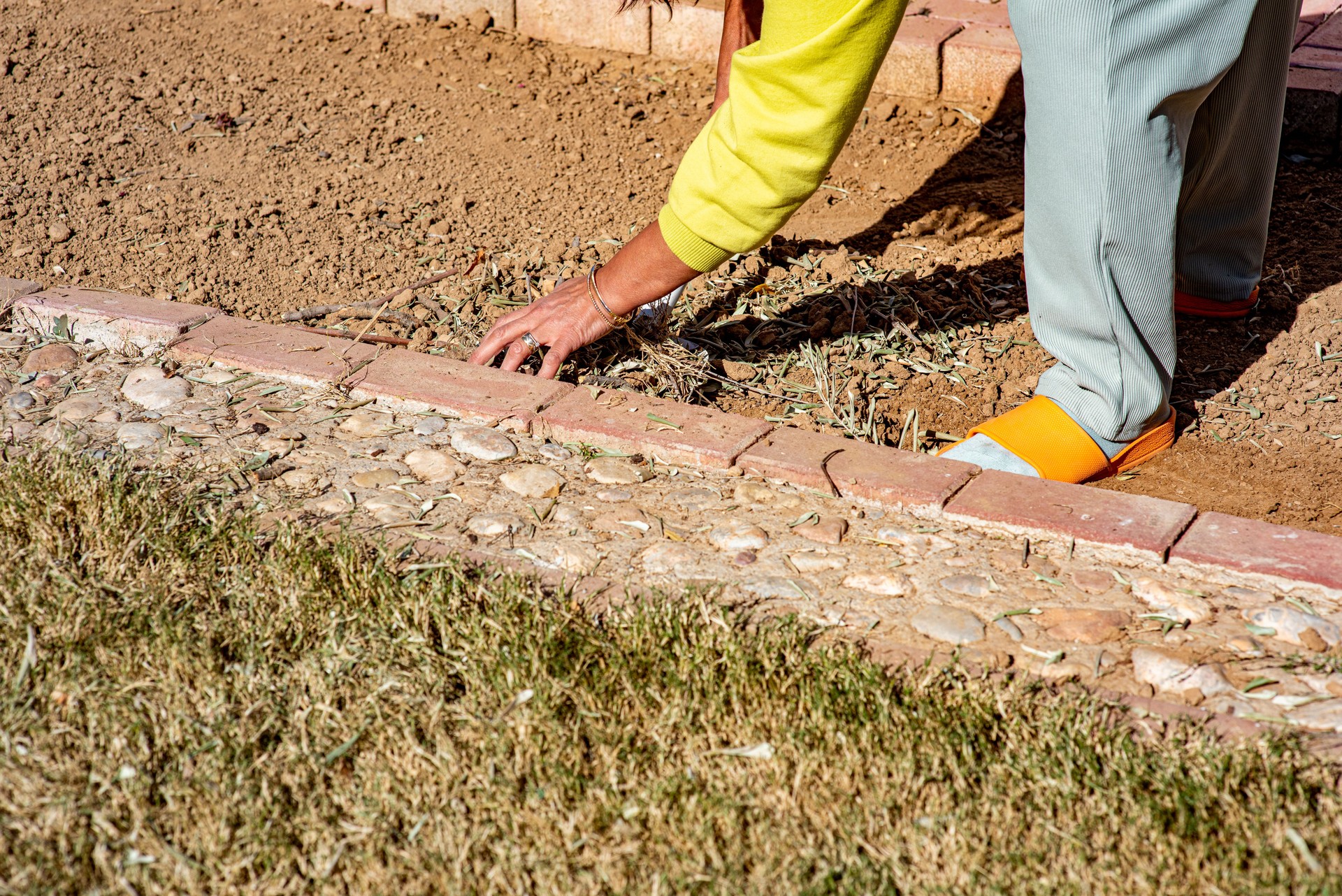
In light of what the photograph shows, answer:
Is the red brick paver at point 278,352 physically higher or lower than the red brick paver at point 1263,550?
lower

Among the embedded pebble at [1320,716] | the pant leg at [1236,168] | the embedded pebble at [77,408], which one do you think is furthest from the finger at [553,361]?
the embedded pebble at [1320,716]

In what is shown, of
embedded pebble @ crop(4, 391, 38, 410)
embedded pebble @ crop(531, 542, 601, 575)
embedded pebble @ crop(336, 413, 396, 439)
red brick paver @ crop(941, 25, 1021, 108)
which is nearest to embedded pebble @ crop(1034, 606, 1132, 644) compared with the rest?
embedded pebble @ crop(531, 542, 601, 575)

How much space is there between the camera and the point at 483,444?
216 cm

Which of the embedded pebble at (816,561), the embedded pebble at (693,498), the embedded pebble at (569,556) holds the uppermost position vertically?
the embedded pebble at (816,561)

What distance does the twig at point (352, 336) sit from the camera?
2576 millimetres

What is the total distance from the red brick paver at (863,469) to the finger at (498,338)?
23.2 inches

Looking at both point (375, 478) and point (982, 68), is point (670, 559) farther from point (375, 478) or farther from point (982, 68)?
point (982, 68)

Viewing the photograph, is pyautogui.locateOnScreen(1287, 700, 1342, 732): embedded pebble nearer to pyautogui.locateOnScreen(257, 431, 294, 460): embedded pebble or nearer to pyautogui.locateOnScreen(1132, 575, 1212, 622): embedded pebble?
pyautogui.locateOnScreen(1132, 575, 1212, 622): embedded pebble

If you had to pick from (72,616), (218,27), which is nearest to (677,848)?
(72,616)

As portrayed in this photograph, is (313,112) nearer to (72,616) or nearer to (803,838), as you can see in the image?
(72,616)

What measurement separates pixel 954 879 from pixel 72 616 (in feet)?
4.10

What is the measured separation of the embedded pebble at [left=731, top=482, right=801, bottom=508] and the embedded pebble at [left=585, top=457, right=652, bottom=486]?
0.18m

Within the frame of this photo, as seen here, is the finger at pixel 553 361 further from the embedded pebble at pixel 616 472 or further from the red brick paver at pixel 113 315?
the red brick paver at pixel 113 315

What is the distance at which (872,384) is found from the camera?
103 inches
